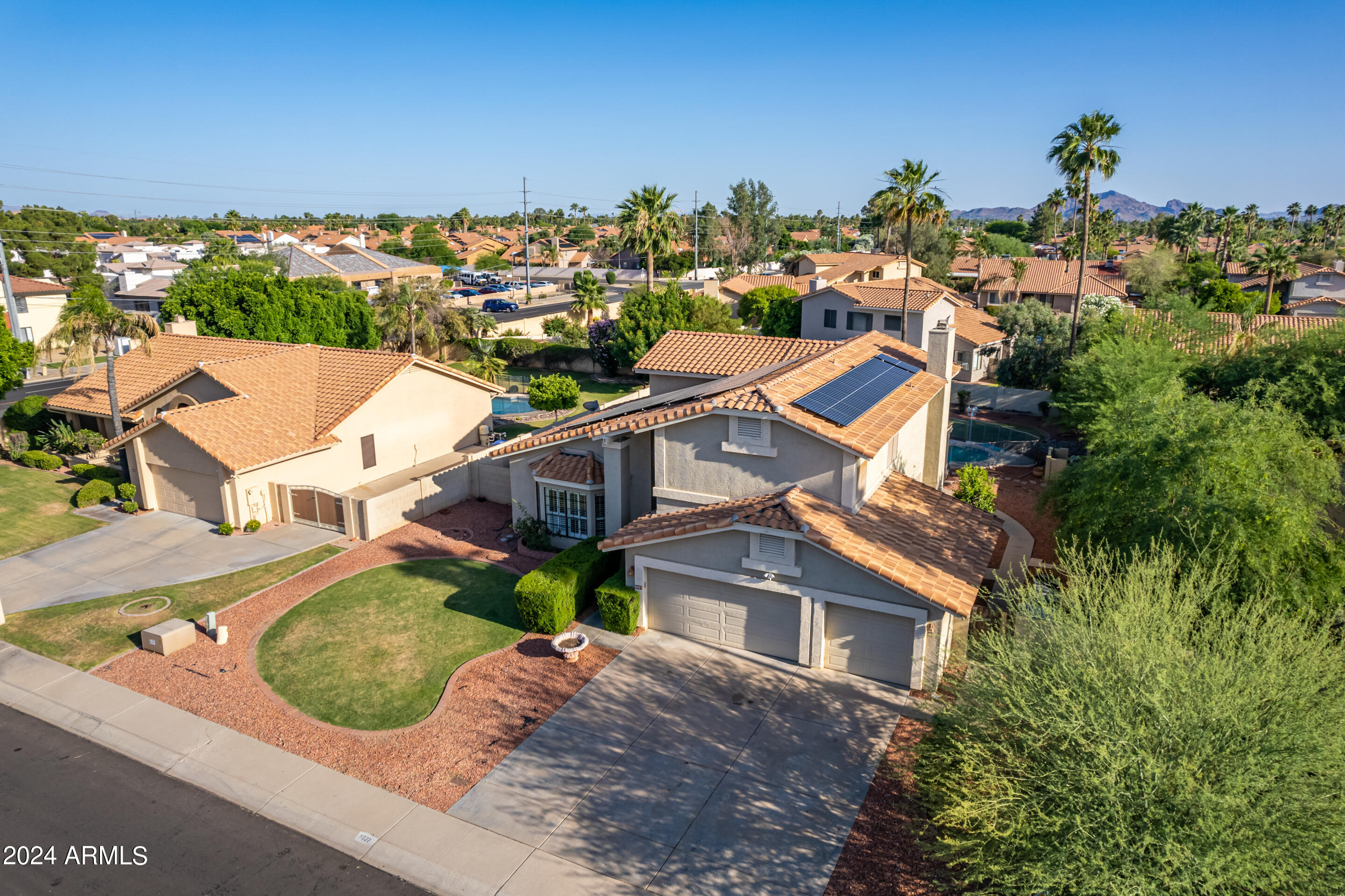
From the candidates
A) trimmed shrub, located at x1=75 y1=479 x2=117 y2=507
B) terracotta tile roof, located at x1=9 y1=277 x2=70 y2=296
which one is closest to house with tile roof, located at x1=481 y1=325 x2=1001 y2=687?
trimmed shrub, located at x1=75 y1=479 x2=117 y2=507

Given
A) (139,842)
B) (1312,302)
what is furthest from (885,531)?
(1312,302)

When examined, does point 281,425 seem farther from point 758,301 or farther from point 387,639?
point 758,301

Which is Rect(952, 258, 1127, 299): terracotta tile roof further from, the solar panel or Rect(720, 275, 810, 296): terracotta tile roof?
the solar panel

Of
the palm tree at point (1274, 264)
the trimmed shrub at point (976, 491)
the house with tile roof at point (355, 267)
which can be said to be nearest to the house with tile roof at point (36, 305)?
the house with tile roof at point (355, 267)

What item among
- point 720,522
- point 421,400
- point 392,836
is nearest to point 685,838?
point 392,836

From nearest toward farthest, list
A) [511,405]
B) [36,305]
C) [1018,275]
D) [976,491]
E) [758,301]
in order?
[976,491] < [511,405] < [36,305] < [758,301] < [1018,275]

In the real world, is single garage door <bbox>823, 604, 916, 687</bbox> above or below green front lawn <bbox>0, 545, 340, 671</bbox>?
above

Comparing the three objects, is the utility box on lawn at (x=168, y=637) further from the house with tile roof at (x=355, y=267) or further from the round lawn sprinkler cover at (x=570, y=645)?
the house with tile roof at (x=355, y=267)
